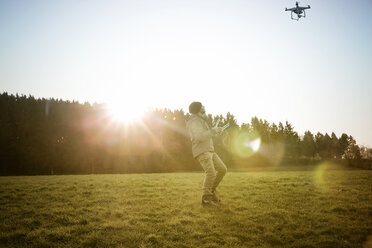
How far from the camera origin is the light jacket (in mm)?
7908

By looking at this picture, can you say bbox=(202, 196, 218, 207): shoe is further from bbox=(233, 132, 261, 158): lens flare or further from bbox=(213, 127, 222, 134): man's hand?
bbox=(233, 132, 261, 158): lens flare

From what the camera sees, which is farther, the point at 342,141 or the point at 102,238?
the point at 342,141

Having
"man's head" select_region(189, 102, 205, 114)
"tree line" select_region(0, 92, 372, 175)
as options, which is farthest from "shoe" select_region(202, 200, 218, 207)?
"tree line" select_region(0, 92, 372, 175)

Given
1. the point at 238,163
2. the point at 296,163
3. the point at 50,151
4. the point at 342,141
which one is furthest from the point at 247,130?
the point at 50,151

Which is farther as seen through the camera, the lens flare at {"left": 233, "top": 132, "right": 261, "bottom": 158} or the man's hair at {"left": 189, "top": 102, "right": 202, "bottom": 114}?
the lens flare at {"left": 233, "top": 132, "right": 261, "bottom": 158}

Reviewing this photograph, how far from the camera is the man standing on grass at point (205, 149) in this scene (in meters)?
7.95

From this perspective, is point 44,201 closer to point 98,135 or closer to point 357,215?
point 357,215

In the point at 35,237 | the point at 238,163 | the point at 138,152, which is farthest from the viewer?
the point at 238,163

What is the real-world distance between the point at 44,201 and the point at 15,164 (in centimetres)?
4847

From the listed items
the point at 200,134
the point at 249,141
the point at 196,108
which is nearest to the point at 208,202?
the point at 200,134

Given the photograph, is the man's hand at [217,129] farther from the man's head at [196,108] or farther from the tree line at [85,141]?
the tree line at [85,141]

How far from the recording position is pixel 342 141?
126938mm

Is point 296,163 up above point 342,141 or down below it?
below

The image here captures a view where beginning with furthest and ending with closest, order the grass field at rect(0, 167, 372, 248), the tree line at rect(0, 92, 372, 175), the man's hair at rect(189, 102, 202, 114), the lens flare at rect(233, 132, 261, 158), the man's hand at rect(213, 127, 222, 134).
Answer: the lens flare at rect(233, 132, 261, 158)
the tree line at rect(0, 92, 372, 175)
the man's hair at rect(189, 102, 202, 114)
the man's hand at rect(213, 127, 222, 134)
the grass field at rect(0, 167, 372, 248)
